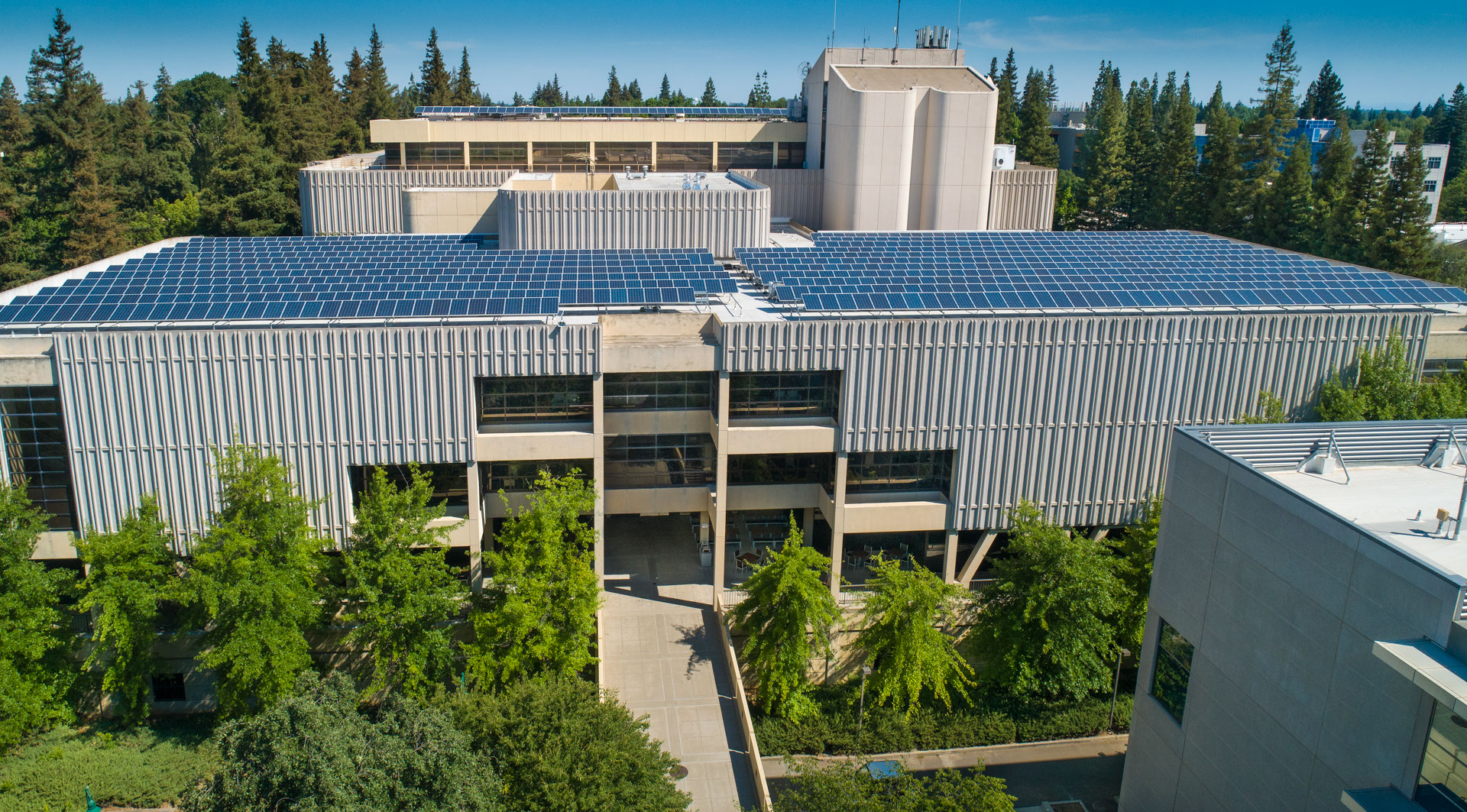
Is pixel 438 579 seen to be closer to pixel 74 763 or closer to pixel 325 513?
pixel 325 513

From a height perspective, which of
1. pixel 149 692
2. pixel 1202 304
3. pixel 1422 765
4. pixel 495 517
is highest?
pixel 1202 304

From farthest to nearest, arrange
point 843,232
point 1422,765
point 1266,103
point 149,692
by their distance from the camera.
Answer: point 1266,103, point 843,232, point 149,692, point 1422,765

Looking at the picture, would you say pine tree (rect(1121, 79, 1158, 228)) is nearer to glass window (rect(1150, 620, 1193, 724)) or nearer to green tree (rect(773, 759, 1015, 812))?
glass window (rect(1150, 620, 1193, 724))

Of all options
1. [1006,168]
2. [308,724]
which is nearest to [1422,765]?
[308,724]

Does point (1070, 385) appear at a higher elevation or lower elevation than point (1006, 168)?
lower

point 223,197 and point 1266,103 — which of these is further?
point 1266,103

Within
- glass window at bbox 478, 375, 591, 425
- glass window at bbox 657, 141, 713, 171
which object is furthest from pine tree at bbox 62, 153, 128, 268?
glass window at bbox 478, 375, 591, 425

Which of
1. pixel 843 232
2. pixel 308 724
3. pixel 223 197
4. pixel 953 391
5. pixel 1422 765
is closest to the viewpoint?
pixel 1422 765
